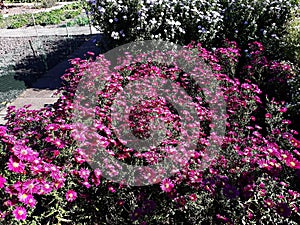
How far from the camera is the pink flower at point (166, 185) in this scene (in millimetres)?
2004

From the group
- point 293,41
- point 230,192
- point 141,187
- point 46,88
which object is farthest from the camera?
point 46,88

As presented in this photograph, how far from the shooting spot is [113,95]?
3.10 metres

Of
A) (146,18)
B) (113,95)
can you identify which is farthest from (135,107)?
(146,18)

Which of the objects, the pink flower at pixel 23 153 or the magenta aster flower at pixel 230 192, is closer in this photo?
the pink flower at pixel 23 153

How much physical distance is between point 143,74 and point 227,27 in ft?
8.61

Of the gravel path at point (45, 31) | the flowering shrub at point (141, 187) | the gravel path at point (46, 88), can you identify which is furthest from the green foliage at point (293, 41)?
the gravel path at point (45, 31)

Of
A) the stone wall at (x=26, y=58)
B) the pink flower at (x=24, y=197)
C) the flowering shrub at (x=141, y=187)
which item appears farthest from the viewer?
the stone wall at (x=26, y=58)

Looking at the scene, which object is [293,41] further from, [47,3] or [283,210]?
[47,3]

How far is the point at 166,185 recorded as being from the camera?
2.03m

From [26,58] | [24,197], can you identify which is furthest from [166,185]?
[26,58]

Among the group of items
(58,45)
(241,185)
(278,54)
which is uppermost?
(241,185)

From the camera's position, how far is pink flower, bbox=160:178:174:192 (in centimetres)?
200

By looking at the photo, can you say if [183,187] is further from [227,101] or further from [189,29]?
[189,29]

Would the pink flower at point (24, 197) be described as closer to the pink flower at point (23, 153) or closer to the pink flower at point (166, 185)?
the pink flower at point (23, 153)
